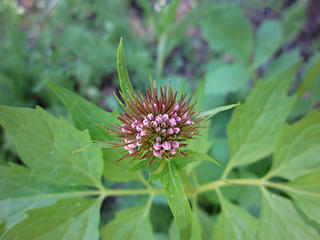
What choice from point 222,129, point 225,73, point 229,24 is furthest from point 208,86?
point 229,24

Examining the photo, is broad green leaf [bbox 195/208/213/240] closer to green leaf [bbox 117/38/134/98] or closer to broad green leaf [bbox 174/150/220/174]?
broad green leaf [bbox 174/150/220/174]

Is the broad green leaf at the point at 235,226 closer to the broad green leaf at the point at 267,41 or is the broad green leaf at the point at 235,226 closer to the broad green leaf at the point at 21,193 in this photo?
the broad green leaf at the point at 21,193

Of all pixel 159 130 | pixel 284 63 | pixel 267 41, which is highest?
pixel 267 41

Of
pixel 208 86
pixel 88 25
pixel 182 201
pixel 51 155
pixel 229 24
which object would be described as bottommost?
pixel 182 201

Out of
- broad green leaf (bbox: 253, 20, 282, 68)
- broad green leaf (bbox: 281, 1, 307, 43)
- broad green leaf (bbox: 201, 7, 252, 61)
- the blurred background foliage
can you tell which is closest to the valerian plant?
the blurred background foliage

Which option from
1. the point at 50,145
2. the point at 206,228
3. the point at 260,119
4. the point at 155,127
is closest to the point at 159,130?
the point at 155,127

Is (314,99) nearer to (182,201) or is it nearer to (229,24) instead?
(229,24)

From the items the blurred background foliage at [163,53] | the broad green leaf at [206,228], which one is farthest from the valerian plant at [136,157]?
the blurred background foliage at [163,53]

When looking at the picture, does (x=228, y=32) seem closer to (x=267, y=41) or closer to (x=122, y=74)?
(x=267, y=41)
